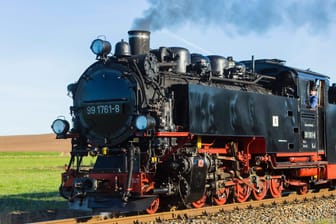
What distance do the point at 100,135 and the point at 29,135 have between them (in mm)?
89436

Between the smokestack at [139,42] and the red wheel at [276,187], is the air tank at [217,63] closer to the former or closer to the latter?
the smokestack at [139,42]

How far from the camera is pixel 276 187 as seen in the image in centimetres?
1434

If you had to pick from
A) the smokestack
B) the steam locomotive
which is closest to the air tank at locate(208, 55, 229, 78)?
the steam locomotive

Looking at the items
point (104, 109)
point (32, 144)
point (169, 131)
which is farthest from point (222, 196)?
point (32, 144)

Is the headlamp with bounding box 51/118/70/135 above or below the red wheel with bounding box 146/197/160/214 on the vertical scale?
above

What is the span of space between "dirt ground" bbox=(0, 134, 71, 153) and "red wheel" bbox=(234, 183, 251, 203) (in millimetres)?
62084

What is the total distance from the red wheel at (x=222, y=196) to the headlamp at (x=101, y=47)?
3962 millimetres

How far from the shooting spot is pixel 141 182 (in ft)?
34.0

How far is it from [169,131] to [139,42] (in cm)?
210

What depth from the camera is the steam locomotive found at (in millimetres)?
10711

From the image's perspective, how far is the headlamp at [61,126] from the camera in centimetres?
1197

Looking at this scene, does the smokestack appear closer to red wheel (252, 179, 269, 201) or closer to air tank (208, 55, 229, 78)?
air tank (208, 55, 229, 78)

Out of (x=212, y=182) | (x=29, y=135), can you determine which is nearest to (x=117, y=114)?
(x=212, y=182)

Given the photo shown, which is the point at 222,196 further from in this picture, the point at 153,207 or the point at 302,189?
the point at 302,189
